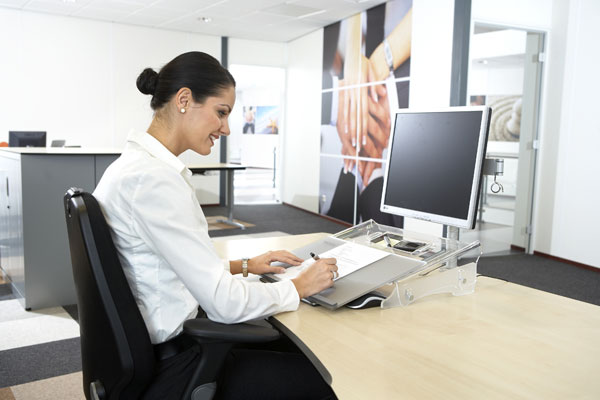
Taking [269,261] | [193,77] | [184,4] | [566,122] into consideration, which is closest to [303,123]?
[184,4]

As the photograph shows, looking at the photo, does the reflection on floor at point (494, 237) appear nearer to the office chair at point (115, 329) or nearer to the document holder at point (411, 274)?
the document holder at point (411, 274)

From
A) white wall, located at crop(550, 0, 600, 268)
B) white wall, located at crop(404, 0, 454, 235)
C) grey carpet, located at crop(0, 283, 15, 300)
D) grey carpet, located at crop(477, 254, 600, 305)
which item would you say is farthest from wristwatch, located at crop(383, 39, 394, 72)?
grey carpet, located at crop(0, 283, 15, 300)

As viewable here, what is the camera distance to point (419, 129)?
5.64 ft

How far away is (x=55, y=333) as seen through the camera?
322 cm

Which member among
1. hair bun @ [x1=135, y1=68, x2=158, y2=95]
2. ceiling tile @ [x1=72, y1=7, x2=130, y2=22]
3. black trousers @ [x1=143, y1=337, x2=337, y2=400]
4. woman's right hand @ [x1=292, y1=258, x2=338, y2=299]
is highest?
ceiling tile @ [x1=72, y1=7, x2=130, y2=22]

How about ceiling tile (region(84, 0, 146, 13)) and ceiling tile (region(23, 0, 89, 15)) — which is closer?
ceiling tile (region(84, 0, 146, 13))

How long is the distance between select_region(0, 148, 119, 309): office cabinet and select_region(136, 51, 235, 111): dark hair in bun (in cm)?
250

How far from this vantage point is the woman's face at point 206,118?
4.54 ft

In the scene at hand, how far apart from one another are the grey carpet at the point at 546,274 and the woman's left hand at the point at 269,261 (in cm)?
323

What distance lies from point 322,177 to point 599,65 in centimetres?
Result: 403

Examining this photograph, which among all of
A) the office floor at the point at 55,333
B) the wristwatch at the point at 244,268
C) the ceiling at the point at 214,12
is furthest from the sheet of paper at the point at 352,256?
the ceiling at the point at 214,12

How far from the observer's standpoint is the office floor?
2537 millimetres

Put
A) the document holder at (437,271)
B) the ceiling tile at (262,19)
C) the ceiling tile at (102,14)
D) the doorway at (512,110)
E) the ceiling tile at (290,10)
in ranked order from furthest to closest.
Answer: the ceiling tile at (262,19) → the ceiling tile at (102,14) → the ceiling tile at (290,10) → the doorway at (512,110) → the document holder at (437,271)

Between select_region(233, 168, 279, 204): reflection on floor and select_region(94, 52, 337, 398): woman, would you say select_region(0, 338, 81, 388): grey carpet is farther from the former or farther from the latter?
select_region(233, 168, 279, 204): reflection on floor
